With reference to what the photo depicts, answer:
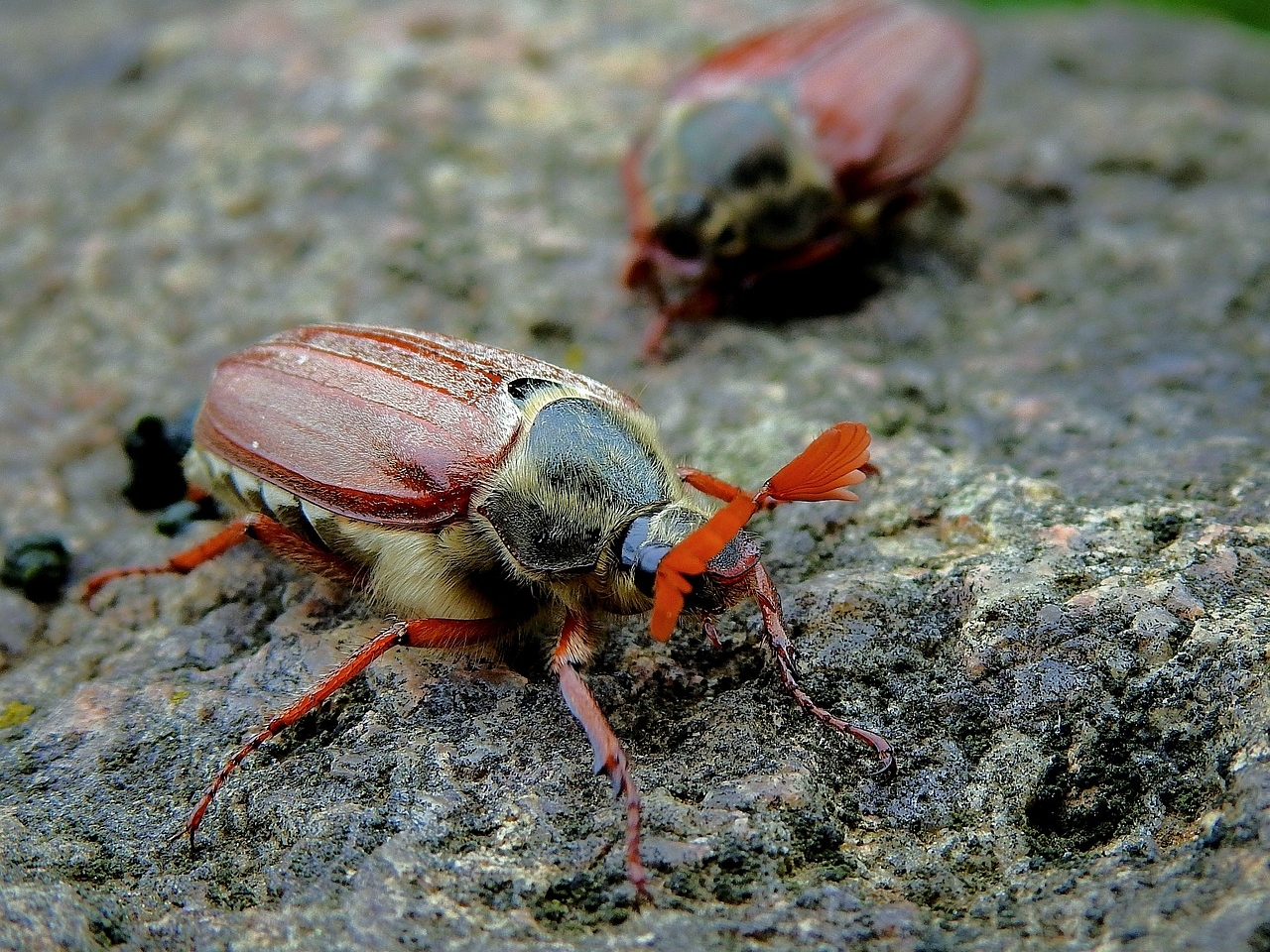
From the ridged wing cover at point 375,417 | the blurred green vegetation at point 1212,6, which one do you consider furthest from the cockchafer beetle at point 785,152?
the blurred green vegetation at point 1212,6

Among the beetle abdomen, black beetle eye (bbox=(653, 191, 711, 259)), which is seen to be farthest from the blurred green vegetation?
the beetle abdomen

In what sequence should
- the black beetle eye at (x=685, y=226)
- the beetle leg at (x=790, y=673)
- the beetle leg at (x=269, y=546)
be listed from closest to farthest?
the beetle leg at (x=790, y=673) → the beetle leg at (x=269, y=546) → the black beetle eye at (x=685, y=226)

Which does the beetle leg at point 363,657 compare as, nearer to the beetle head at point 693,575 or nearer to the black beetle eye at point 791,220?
the beetle head at point 693,575

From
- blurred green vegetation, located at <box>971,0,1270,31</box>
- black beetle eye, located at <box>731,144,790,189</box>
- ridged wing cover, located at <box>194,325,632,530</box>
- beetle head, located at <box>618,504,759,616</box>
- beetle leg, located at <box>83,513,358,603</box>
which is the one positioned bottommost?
blurred green vegetation, located at <box>971,0,1270,31</box>

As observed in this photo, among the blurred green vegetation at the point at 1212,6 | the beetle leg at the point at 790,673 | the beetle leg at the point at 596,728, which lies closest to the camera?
the beetle leg at the point at 596,728

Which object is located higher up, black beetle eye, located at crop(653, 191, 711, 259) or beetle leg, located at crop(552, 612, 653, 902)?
black beetle eye, located at crop(653, 191, 711, 259)

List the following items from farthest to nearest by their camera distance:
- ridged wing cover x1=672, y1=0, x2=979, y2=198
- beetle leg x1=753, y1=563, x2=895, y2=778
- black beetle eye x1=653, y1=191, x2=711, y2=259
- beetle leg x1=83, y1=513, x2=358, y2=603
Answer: ridged wing cover x1=672, y1=0, x2=979, y2=198, black beetle eye x1=653, y1=191, x2=711, y2=259, beetle leg x1=83, y1=513, x2=358, y2=603, beetle leg x1=753, y1=563, x2=895, y2=778

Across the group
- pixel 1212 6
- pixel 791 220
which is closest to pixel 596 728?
pixel 791 220

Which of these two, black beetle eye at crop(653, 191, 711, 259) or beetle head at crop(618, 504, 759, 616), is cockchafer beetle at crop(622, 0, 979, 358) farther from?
beetle head at crop(618, 504, 759, 616)

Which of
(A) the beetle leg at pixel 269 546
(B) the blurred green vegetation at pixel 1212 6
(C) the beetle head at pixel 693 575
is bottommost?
(B) the blurred green vegetation at pixel 1212 6
